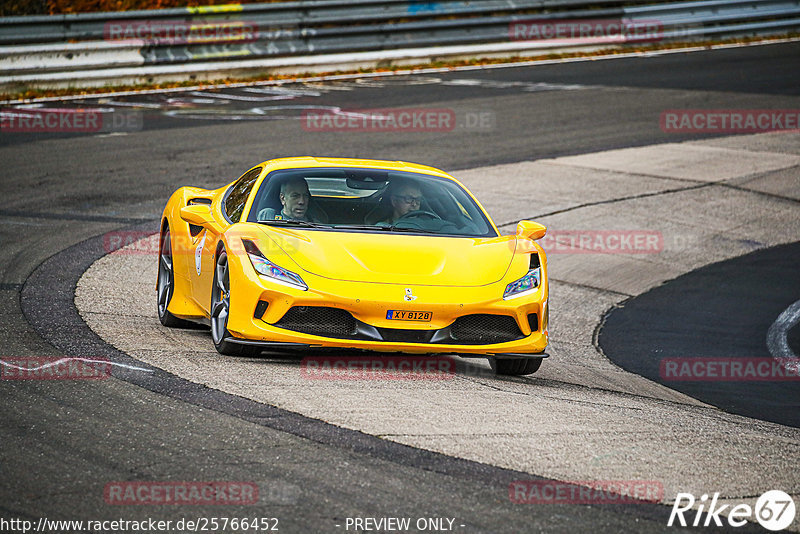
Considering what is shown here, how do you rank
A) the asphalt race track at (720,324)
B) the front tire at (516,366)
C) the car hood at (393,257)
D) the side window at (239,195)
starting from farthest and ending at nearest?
the asphalt race track at (720,324) < the side window at (239,195) < the front tire at (516,366) < the car hood at (393,257)

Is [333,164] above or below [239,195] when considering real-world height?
above

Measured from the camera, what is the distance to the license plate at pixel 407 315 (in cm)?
720

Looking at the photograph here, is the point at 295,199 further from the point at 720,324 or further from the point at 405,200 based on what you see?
the point at 720,324

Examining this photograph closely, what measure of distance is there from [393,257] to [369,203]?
3.87ft

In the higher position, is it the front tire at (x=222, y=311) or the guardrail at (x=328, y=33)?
the guardrail at (x=328, y=33)

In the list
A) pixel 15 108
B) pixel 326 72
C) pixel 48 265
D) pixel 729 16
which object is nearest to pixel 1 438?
→ pixel 48 265

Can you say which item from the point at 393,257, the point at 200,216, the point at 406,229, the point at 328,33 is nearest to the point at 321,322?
the point at 393,257

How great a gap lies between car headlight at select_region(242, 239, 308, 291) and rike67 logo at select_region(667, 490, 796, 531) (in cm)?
295

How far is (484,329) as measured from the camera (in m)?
7.42

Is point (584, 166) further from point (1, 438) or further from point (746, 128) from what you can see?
point (1, 438)

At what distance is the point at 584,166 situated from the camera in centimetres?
1639

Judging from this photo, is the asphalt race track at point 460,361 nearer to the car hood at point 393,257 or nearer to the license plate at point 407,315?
the license plate at point 407,315

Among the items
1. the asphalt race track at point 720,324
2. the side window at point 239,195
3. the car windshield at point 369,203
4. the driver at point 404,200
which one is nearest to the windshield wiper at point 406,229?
the car windshield at point 369,203

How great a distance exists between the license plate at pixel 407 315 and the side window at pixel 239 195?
1539 mm
